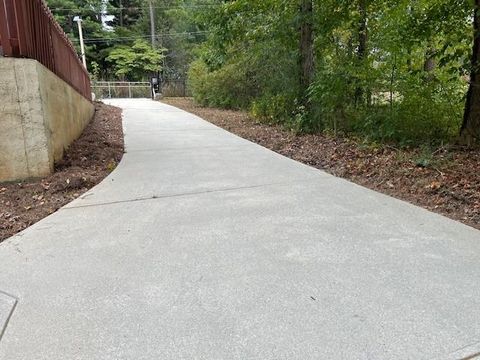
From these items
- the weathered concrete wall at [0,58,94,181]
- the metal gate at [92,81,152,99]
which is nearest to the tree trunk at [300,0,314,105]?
the weathered concrete wall at [0,58,94,181]

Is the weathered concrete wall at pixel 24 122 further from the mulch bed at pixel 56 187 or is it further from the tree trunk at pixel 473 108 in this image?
the tree trunk at pixel 473 108

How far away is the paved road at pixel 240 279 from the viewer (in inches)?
70.4

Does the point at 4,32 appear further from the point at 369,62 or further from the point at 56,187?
the point at 369,62

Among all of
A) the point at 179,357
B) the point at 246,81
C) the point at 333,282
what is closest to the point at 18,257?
the point at 179,357

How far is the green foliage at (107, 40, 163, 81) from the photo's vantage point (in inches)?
1307

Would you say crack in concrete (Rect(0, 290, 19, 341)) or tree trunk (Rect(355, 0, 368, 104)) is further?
tree trunk (Rect(355, 0, 368, 104))

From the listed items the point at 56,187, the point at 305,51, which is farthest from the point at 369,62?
the point at 56,187

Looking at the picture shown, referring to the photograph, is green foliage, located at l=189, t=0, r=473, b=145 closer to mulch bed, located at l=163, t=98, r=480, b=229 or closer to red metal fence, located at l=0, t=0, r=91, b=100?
mulch bed, located at l=163, t=98, r=480, b=229

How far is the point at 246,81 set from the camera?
14.1 m

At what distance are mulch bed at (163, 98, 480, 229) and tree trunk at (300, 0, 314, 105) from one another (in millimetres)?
1887

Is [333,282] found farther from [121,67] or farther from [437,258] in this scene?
[121,67]

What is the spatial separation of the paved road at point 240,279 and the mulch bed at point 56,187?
7.6 inches

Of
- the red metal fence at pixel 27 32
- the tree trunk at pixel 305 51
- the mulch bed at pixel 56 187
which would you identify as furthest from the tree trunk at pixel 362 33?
the red metal fence at pixel 27 32

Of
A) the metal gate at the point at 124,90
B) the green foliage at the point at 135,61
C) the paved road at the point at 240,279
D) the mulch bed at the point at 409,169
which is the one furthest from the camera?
the green foliage at the point at 135,61
